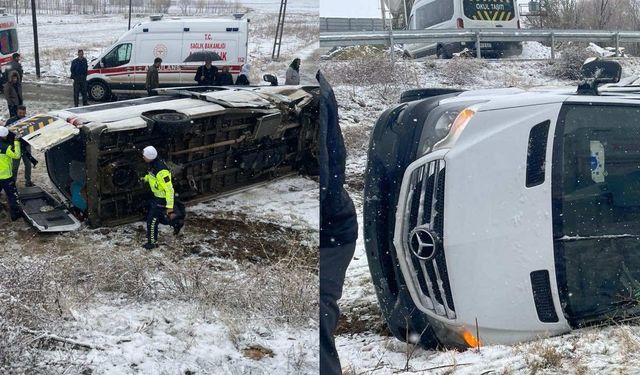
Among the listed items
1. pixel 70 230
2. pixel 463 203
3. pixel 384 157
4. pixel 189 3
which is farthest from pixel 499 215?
pixel 70 230

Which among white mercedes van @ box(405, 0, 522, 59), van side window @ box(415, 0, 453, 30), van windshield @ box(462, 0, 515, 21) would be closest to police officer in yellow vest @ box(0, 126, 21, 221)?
white mercedes van @ box(405, 0, 522, 59)

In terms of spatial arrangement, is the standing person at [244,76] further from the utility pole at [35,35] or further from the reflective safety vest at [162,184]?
the utility pole at [35,35]

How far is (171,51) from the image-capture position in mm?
1515

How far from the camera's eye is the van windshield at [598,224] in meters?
1.44

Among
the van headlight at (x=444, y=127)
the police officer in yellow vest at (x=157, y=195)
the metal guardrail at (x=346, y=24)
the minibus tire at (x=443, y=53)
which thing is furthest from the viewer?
the minibus tire at (x=443, y=53)

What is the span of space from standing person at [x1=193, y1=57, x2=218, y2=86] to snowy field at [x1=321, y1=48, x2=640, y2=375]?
31 centimetres

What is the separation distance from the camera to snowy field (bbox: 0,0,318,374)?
121 centimetres

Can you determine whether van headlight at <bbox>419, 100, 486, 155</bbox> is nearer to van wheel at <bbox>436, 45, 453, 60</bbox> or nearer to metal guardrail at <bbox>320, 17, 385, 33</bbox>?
metal guardrail at <bbox>320, 17, 385, 33</bbox>

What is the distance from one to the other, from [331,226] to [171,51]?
0.61m

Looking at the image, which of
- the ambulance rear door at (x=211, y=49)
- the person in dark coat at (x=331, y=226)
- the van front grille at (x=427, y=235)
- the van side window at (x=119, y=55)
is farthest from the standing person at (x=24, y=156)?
the van front grille at (x=427, y=235)

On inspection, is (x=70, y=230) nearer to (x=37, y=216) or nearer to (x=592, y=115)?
(x=37, y=216)

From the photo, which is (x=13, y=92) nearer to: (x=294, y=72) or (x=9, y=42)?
(x=9, y=42)

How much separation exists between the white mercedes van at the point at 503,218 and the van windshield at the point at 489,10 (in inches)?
36.4

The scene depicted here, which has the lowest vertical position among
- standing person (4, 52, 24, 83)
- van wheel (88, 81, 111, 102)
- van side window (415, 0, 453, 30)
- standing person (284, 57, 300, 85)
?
van wheel (88, 81, 111, 102)
